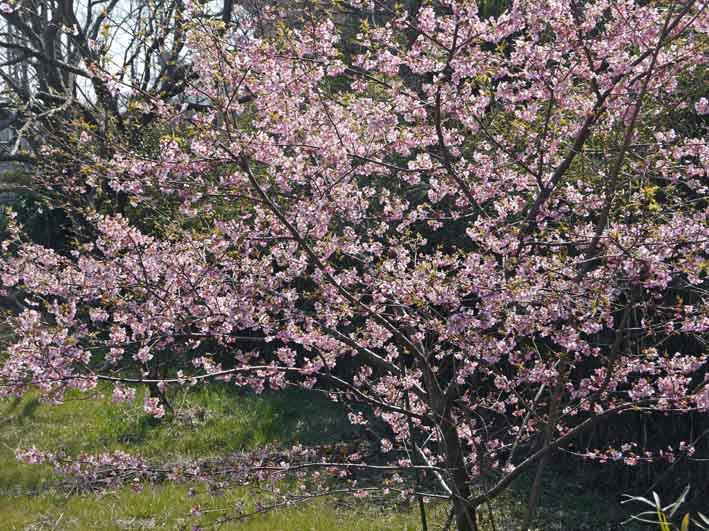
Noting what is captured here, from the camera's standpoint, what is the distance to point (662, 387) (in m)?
3.99

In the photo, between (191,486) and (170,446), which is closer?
(191,486)

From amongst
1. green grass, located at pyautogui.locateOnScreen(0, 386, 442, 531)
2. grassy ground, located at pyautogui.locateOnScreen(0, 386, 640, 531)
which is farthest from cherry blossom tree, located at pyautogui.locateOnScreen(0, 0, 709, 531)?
green grass, located at pyautogui.locateOnScreen(0, 386, 442, 531)

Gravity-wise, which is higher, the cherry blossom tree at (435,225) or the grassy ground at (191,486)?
the cherry blossom tree at (435,225)

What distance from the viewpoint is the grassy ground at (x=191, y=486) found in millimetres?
5766

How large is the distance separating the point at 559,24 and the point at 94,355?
31.0 ft

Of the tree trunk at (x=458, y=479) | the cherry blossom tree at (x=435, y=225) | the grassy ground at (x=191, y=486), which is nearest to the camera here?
the cherry blossom tree at (x=435, y=225)

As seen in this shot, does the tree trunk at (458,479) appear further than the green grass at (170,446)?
No

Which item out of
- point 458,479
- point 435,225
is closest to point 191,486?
point 458,479

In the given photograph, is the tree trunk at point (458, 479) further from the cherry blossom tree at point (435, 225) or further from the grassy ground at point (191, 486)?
the grassy ground at point (191, 486)

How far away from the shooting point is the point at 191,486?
649cm

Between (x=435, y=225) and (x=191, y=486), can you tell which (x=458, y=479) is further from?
(x=191, y=486)

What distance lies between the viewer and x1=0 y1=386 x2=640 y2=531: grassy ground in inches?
→ 227

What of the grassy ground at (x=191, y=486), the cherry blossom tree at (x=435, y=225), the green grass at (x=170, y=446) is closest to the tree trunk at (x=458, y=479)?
the cherry blossom tree at (x=435, y=225)

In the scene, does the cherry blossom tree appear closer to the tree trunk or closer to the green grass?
the tree trunk
